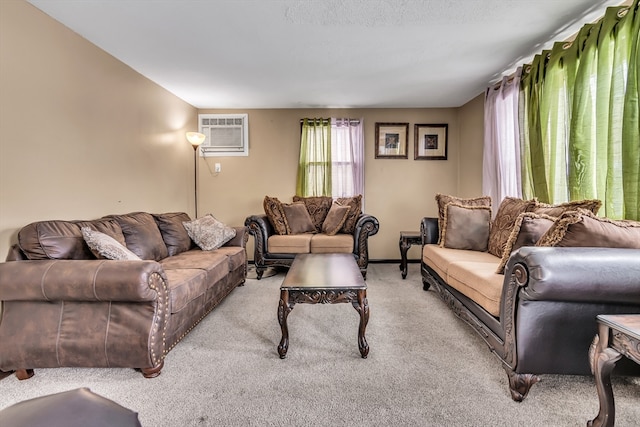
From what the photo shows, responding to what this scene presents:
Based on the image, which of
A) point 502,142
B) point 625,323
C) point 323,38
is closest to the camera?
point 625,323

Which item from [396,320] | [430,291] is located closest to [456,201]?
[430,291]

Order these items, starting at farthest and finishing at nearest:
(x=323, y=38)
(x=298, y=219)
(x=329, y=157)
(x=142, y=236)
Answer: (x=329, y=157) → (x=298, y=219) → (x=142, y=236) → (x=323, y=38)

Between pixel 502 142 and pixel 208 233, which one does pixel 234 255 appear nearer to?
pixel 208 233

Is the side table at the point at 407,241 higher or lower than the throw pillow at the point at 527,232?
lower

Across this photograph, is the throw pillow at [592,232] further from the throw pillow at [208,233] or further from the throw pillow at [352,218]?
the throw pillow at [208,233]

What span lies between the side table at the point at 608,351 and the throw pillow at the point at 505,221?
1.39 metres

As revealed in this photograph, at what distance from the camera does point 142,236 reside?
265cm

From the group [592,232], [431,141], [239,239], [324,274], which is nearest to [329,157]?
[431,141]

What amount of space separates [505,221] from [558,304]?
Answer: 4.53 feet

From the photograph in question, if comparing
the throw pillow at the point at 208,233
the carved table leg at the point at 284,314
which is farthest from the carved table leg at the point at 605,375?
the throw pillow at the point at 208,233

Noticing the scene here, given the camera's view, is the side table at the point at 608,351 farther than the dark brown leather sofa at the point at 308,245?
A: No

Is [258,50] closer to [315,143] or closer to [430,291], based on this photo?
[315,143]

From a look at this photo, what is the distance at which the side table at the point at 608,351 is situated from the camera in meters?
1.14

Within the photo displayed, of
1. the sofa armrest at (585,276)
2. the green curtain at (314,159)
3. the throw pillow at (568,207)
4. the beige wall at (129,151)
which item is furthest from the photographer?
the green curtain at (314,159)
